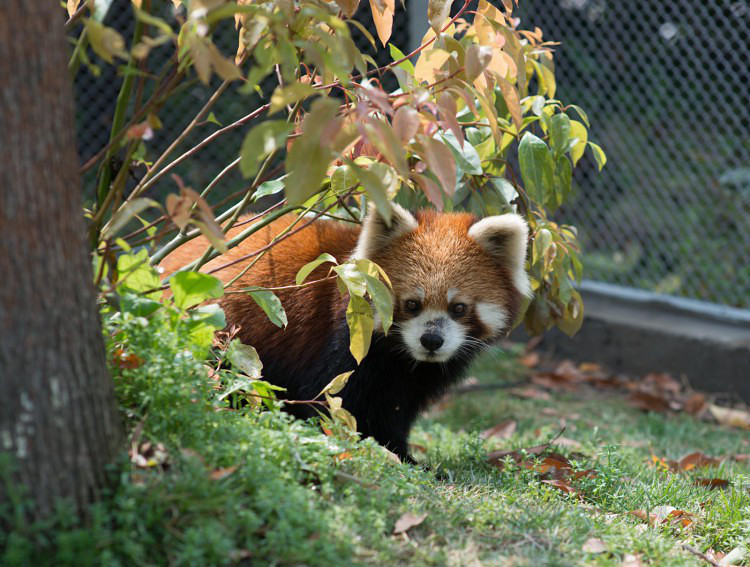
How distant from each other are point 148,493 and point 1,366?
48cm

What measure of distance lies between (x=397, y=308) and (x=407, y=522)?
130 cm

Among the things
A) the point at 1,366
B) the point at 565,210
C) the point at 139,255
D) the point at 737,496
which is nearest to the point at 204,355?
the point at 139,255

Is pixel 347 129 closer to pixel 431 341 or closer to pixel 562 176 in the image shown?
pixel 431 341

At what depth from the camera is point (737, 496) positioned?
3.01 m

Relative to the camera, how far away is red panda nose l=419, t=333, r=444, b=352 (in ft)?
11.0

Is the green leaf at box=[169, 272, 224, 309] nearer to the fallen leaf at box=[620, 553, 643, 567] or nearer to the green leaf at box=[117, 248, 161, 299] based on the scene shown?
the green leaf at box=[117, 248, 161, 299]

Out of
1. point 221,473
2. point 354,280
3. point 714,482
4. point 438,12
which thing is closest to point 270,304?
point 354,280

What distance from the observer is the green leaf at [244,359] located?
102 inches

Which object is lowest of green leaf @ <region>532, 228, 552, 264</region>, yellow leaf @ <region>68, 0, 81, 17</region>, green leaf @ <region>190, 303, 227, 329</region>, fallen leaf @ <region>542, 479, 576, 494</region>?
fallen leaf @ <region>542, 479, 576, 494</region>

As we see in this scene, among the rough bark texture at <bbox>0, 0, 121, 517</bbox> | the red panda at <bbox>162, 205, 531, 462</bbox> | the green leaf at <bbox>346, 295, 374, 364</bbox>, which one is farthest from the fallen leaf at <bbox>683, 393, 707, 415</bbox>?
the rough bark texture at <bbox>0, 0, 121, 517</bbox>

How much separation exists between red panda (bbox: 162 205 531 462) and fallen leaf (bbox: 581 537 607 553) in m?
1.14

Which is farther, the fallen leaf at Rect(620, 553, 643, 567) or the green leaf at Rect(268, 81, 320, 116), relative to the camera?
the fallen leaf at Rect(620, 553, 643, 567)

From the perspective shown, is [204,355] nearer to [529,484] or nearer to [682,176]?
[529,484]

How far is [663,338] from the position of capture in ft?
19.6
